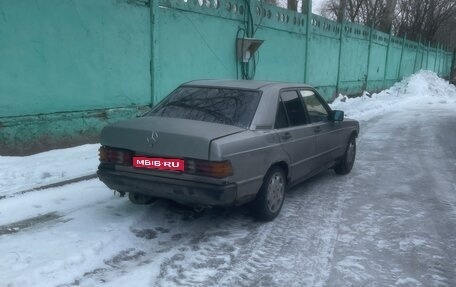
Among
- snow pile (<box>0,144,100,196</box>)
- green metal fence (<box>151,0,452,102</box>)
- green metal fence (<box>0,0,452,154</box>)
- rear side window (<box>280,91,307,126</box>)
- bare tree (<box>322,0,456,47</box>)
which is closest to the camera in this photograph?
rear side window (<box>280,91,307,126</box>)

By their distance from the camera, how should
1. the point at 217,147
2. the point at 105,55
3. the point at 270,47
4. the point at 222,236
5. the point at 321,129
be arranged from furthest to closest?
the point at 270,47, the point at 105,55, the point at 321,129, the point at 222,236, the point at 217,147

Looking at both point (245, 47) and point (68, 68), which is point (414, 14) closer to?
point (245, 47)

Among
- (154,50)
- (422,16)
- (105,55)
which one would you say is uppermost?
(422,16)

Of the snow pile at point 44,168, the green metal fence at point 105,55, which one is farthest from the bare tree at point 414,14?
the snow pile at point 44,168

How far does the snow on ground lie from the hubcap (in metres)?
0.18

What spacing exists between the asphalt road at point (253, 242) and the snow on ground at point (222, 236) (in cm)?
1

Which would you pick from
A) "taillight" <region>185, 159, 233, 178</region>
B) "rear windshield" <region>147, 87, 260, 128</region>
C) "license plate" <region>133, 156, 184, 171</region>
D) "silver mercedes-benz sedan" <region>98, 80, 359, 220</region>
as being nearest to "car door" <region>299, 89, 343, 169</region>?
"silver mercedes-benz sedan" <region>98, 80, 359, 220</region>

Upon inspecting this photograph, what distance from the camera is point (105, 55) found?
7.97m

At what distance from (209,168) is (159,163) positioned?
0.51m

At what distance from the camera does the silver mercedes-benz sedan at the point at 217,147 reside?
4.27 meters

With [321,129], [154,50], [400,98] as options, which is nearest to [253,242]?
[321,129]

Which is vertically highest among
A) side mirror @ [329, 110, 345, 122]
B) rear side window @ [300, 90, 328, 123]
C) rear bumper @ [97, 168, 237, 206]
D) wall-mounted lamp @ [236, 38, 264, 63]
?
wall-mounted lamp @ [236, 38, 264, 63]

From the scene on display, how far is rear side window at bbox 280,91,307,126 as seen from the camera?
544 centimetres

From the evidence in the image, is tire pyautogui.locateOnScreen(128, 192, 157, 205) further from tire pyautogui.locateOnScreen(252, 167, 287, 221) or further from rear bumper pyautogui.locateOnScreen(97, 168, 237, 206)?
tire pyautogui.locateOnScreen(252, 167, 287, 221)
